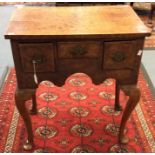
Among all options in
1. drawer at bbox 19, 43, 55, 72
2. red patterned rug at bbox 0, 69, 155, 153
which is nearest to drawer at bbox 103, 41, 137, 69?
drawer at bbox 19, 43, 55, 72

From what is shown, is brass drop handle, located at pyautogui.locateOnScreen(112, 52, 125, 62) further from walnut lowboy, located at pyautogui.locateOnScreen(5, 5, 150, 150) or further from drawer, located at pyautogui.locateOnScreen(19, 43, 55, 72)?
drawer, located at pyautogui.locateOnScreen(19, 43, 55, 72)

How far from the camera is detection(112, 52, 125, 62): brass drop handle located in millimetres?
1256

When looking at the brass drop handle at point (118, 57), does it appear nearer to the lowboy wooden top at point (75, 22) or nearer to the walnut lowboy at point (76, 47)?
the walnut lowboy at point (76, 47)

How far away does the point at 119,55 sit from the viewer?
49.6 inches

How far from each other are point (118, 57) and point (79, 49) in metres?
0.20

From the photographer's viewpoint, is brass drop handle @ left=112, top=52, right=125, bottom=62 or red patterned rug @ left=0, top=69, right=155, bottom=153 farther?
red patterned rug @ left=0, top=69, right=155, bottom=153

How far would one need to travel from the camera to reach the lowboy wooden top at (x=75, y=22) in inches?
46.5

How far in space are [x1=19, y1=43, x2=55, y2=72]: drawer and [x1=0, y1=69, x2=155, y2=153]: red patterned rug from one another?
0.58 metres

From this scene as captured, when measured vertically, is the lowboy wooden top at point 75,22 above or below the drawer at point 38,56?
above

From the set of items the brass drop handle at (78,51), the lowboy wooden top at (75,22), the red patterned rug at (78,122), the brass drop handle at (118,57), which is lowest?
the red patterned rug at (78,122)

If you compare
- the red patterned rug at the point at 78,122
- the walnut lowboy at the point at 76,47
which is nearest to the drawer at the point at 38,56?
A: the walnut lowboy at the point at 76,47

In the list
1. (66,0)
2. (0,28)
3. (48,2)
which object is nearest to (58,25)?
(0,28)

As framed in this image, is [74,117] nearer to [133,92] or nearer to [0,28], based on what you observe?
[133,92]

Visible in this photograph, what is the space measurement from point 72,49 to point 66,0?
109 inches
